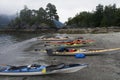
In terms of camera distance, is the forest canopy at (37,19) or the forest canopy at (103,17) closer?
the forest canopy at (103,17)

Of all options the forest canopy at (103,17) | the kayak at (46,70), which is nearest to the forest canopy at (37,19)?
the forest canopy at (103,17)

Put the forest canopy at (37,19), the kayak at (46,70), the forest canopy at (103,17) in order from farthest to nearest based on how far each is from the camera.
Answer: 1. the forest canopy at (37,19)
2. the forest canopy at (103,17)
3. the kayak at (46,70)

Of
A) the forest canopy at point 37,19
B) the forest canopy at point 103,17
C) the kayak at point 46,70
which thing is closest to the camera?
the kayak at point 46,70

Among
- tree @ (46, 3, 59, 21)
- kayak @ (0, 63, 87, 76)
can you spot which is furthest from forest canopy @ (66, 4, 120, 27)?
kayak @ (0, 63, 87, 76)

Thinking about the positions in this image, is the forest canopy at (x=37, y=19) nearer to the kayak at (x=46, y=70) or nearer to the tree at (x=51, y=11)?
the tree at (x=51, y=11)

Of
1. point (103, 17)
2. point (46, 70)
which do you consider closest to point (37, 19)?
point (103, 17)

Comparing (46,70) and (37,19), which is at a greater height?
(37,19)

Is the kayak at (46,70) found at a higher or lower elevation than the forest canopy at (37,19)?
lower

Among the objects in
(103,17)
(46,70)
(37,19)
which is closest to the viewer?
(46,70)

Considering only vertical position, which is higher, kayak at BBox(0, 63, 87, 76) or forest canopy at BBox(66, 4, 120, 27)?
forest canopy at BBox(66, 4, 120, 27)

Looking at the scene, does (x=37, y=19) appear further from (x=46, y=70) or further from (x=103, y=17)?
(x=46, y=70)

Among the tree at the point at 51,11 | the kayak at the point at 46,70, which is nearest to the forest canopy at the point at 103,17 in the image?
the tree at the point at 51,11

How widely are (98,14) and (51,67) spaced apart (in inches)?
4577

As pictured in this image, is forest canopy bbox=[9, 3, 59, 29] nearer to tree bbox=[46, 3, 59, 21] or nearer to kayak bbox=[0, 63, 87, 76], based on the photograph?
tree bbox=[46, 3, 59, 21]
